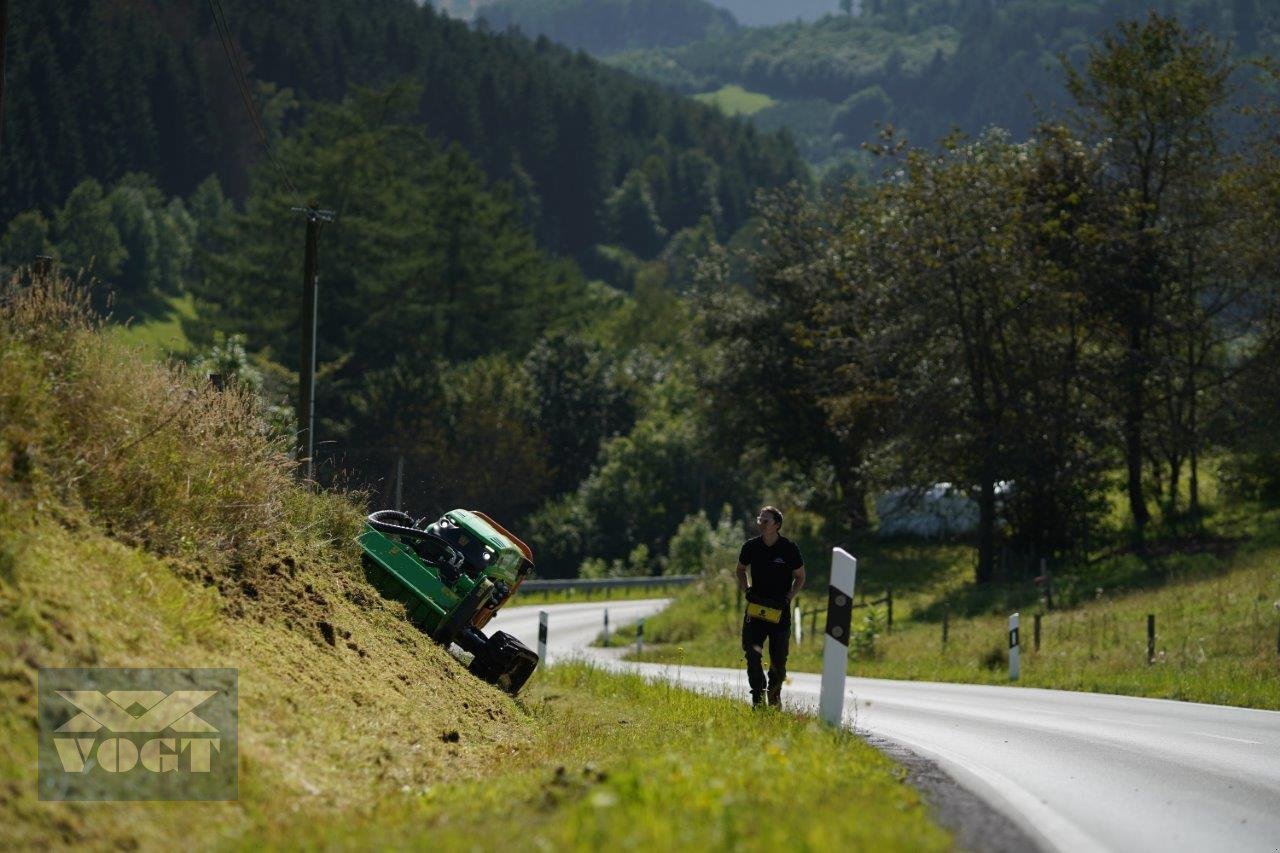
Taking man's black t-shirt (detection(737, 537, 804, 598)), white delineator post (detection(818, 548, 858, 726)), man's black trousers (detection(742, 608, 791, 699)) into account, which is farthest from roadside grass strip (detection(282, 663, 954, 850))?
man's black t-shirt (detection(737, 537, 804, 598))

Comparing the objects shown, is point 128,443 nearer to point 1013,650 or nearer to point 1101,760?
point 1101,760

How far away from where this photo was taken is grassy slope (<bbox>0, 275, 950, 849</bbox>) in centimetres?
611

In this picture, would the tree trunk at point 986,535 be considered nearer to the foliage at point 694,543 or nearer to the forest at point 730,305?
the forest at point 730,305

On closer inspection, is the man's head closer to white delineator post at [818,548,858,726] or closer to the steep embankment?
white delineator post at [818,548,858,726]

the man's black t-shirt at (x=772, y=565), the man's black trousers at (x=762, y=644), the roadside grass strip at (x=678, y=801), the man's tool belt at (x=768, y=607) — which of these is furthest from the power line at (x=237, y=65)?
the roadside grass strip at (x=678, y=801)

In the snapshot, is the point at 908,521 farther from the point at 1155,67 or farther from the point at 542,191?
the point at 542,191

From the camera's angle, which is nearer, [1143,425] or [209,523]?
[209,523]

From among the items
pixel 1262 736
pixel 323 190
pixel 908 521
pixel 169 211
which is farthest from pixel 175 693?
pixel 169 211

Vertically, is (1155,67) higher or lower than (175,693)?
higher

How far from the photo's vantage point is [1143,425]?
40.2 m

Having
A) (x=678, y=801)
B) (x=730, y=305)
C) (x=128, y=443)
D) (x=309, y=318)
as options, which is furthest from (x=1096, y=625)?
(x=730, y=305)

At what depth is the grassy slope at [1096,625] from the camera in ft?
67.9

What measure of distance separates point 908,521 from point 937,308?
16033mm

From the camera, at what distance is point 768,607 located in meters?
12.1
